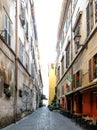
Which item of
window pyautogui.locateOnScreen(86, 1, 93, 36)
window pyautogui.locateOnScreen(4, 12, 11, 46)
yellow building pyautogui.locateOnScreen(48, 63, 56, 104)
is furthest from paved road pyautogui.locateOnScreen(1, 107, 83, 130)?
yellow building pyautogui.locateOnScreen(48, 63, 56, 104)

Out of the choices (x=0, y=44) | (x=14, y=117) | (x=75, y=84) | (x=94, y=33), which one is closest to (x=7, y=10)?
(x=0, y=44)

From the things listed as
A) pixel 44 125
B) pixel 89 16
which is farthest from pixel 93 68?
pixel 44 125

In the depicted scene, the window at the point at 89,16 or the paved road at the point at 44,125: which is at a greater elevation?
the window at the point at 89,16

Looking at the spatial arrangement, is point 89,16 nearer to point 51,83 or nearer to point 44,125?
point 44,125

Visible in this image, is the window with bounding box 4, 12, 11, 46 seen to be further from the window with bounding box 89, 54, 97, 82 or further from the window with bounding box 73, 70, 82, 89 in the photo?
the window with bounding box 73, 70, 82, 89

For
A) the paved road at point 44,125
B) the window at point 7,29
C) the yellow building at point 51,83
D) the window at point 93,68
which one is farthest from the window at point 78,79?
the yellow building at point 51,83

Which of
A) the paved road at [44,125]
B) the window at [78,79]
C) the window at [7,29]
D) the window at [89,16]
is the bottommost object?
the paved road at [44,125]

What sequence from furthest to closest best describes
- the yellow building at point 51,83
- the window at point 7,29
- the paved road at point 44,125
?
the yellow building at point 51,83 < the window at point 7,29 < the paved road at point 44,125

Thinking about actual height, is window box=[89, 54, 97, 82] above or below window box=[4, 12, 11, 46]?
below

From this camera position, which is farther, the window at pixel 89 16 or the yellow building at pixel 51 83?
the yellow building at pixel 51 83

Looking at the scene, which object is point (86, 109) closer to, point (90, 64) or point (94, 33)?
point (90, 64)

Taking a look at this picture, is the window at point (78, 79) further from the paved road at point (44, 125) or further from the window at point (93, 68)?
the window at point (93, 68)

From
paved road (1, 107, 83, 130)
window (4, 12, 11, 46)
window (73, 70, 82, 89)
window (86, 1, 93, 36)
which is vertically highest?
window (86, 1, 93, 36)

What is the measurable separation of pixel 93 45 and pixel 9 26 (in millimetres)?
4796
